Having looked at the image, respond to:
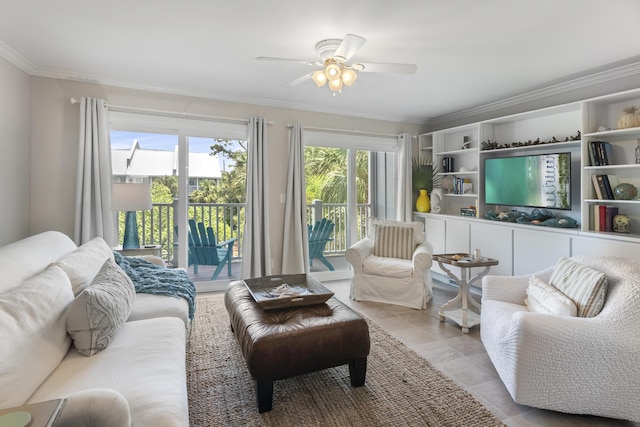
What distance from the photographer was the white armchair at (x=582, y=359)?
1748 mm

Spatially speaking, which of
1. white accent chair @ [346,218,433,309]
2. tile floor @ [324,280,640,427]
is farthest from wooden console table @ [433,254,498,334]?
white accent chair @ [346,218,433,309]

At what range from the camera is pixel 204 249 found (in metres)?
4.21

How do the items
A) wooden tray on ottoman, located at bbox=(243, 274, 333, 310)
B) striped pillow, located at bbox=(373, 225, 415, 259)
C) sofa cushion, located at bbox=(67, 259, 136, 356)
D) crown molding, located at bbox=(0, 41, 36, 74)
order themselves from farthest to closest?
striped pillow, located at bbox=(373, 225, 415, 259), crown molding, located at bbox=(0, 41, 36, 74), wooden tray on ottoman, located at bbox=(243, 274, 333, 310), sofa cushion, located at bbox=(67, 259, 136, 356)

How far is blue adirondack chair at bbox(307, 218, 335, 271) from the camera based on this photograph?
4809 millimetres

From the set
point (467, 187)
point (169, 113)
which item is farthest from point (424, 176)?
point (169, 113)

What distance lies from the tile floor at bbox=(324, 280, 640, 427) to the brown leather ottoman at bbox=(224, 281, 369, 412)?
2.43 feet

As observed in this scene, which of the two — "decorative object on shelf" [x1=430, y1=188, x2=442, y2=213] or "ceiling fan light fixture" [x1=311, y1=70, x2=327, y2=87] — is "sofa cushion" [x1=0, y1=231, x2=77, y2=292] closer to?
"ceiling fan light fixture" [x1=311, y1=70, x2=327, y2=87]

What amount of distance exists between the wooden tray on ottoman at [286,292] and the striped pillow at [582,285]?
153 centimetres

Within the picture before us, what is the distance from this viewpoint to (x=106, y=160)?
3516mm

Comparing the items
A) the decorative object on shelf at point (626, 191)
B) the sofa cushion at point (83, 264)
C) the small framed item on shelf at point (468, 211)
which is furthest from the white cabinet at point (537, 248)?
the sofa cushion at point (83, 264)

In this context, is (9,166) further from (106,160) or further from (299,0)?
(299,0)

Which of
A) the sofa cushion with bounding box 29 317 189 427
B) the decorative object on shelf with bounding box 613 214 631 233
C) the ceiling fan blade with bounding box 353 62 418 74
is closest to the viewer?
the sofa cushion with bounding box 29 317 189 427

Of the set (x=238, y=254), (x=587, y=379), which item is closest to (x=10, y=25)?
(x=238, y=254)

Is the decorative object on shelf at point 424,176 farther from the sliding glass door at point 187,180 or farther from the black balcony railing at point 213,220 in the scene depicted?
the sliding glass door at point 187,180
